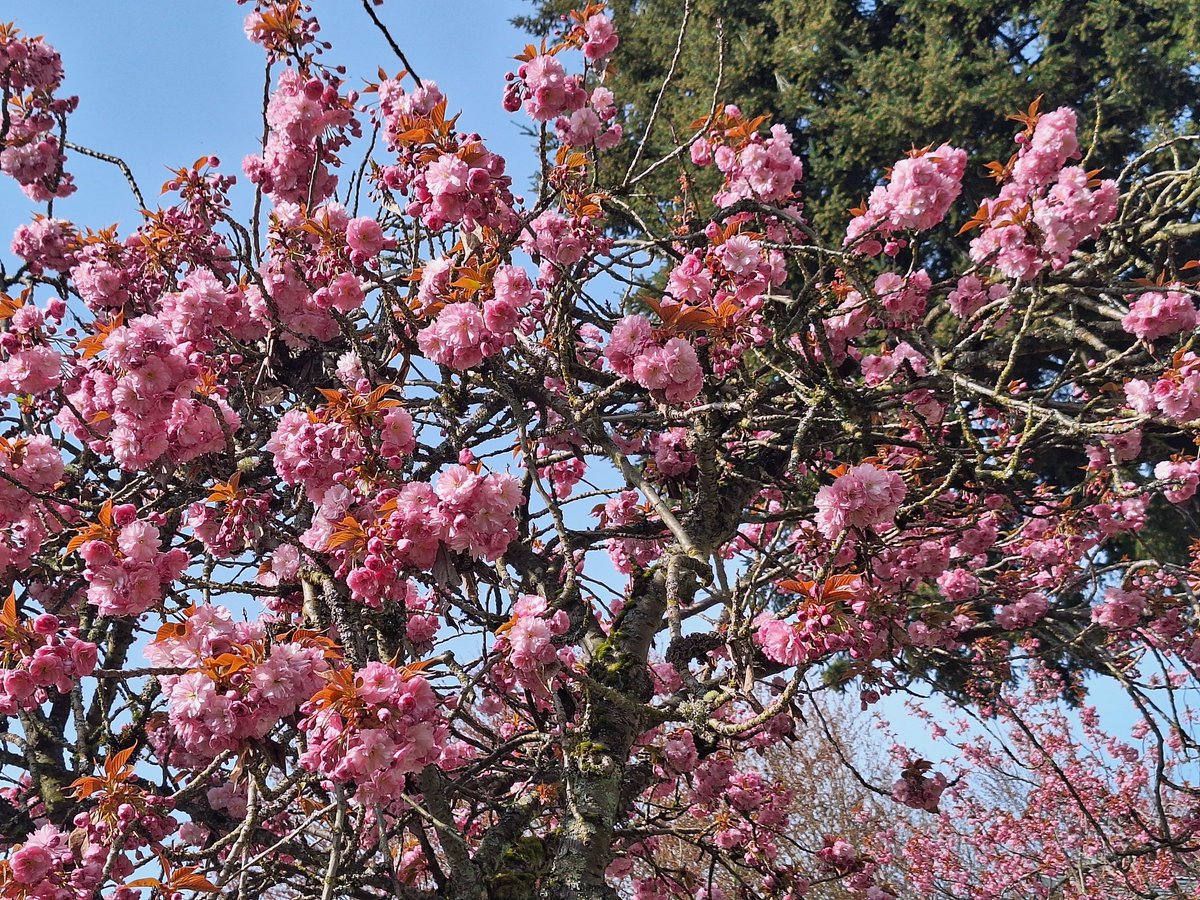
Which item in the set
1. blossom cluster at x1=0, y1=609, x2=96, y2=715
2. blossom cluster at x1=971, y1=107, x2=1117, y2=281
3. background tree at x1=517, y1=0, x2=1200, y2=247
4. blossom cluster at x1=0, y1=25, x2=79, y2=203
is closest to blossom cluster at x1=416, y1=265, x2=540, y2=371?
blossom cluster at x1=0, y1=609, x2=96, y2=715

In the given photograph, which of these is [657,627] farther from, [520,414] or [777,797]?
[777,797]

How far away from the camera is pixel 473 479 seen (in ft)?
6.53

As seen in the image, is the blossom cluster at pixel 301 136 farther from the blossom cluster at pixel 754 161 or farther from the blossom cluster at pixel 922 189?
the blossom cluster at pixel 922 189

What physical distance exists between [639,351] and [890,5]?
8.19 metres

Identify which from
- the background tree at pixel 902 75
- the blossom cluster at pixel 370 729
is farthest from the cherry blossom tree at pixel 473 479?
the background tree at pixel 902 75

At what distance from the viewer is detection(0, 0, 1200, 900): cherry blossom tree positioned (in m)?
2.03

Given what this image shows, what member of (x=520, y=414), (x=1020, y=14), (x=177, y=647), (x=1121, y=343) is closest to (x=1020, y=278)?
(x=520, y=414)

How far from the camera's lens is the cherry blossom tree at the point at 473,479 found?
2027 millimetres

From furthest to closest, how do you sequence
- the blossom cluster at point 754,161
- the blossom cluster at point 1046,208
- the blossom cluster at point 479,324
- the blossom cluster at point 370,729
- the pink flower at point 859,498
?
1. the blossom cluster at point 754,161
2. the blossom cluster at point 1046,208
3. the blossom cluster at point 479,324
4. the pink flower at point 859,498
5. the blossom cluster at point 370,729

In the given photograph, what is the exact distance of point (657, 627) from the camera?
3.21 meters

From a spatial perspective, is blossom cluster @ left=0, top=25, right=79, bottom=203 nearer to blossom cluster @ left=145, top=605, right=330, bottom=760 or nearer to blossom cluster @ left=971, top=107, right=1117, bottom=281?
blossom cluster @ left=145, top=605, right=330, bottom=760

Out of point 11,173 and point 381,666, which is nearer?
point 381,666

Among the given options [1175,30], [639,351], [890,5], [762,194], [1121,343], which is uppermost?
[890,5]

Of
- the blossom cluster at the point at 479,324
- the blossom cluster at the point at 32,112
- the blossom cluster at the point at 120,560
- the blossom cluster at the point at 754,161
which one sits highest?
the blossom cluster at the point at 32,112
